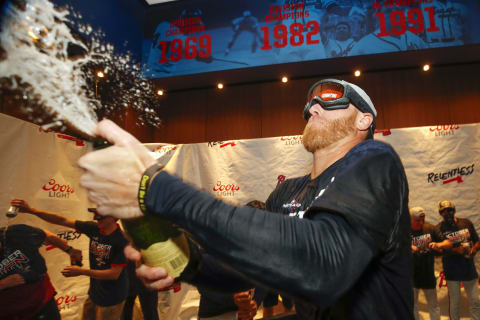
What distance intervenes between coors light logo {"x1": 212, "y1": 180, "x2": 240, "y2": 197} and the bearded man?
15.8 feet

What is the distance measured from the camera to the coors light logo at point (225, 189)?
5.95 m

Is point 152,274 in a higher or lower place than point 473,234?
higher

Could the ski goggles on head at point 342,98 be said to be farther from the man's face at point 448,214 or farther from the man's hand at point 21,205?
the man's hand at point 21,205

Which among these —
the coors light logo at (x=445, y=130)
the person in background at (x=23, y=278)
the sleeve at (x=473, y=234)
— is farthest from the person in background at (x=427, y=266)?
the person in background at (x=23, y=278)

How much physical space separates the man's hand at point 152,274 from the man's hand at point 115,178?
30cm

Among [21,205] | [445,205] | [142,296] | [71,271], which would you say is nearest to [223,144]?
[142,296]

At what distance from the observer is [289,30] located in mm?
5293

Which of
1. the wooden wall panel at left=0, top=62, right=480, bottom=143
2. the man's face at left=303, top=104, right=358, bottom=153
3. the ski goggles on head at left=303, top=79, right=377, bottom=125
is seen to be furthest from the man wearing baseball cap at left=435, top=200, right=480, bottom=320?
the man's face at left=303, top=104, right=358, bottom=153

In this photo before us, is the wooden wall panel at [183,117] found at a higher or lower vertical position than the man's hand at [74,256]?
higher

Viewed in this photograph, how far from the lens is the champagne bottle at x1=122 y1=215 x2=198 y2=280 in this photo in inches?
38.5

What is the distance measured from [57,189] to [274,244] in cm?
539

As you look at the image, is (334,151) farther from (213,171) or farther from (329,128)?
(213,171)

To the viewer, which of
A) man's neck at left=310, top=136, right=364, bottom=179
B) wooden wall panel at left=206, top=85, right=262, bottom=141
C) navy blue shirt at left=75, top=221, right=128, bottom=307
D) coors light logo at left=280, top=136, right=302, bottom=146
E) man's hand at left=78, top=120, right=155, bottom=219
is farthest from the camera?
wooden wall panel at left=206, top=85, right=262, bottom=141

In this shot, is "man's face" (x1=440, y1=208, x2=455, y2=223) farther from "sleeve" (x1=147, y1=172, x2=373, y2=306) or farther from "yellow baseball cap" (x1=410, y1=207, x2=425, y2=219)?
"sleeve" (x1=147, y1=172, x2=373, y2=306)
